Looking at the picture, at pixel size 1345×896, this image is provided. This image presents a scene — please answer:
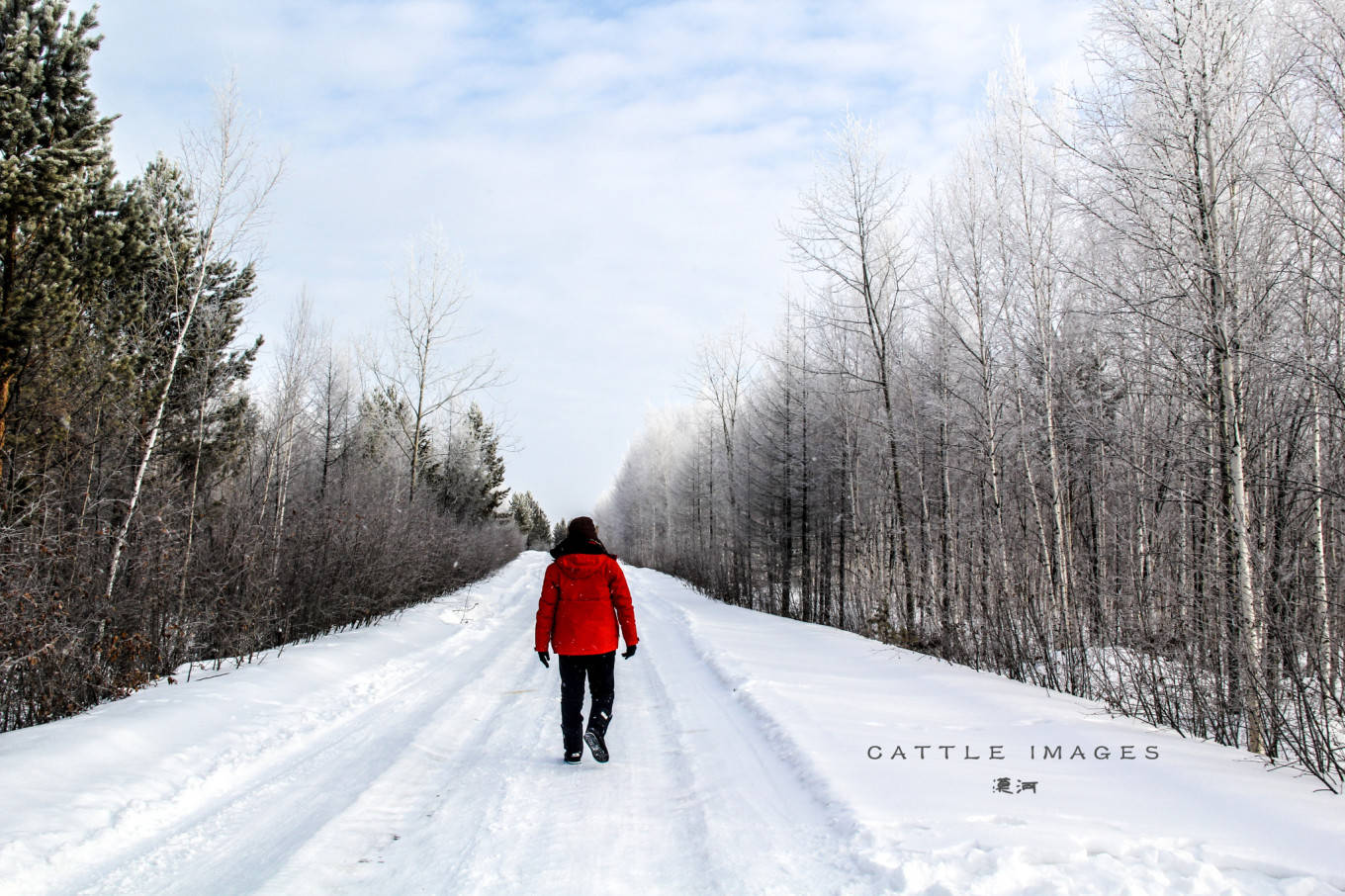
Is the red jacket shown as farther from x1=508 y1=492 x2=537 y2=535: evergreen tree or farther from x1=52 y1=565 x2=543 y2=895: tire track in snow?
x1=508 y1=492 x2=537 y2=535: evergreen tree

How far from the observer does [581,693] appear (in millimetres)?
5215

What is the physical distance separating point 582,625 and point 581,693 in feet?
1.67

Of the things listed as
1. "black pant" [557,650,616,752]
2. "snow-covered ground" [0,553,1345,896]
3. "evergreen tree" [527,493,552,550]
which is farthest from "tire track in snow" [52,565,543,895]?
"evergreen tree" [527,493,552,550]

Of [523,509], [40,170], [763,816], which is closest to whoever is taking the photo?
[763,816]

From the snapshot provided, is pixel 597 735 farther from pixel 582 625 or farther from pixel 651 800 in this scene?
pixel 651 800

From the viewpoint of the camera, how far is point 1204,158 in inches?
257

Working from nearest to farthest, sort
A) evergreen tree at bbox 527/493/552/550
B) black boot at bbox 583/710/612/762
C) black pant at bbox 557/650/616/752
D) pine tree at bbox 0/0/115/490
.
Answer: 1. black boot at bbox 583/710/612/762
2. black pant at bbox 557/650/616/752
3. pine tree at bbox 0/0/115/490
4. evergreen tree at bbox 527/493/552/550

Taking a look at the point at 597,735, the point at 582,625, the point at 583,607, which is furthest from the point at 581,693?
the point at 583,607

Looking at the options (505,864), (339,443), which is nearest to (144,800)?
(505,864)

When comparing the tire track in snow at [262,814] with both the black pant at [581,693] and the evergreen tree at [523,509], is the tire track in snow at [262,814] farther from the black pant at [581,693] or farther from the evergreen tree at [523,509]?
the evergreen tree at [523,509]

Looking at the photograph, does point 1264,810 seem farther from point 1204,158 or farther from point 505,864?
point 1204,158

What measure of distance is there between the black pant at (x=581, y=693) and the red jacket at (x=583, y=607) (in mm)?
114

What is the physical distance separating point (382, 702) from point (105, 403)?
183 inches

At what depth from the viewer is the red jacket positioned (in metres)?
5.31
